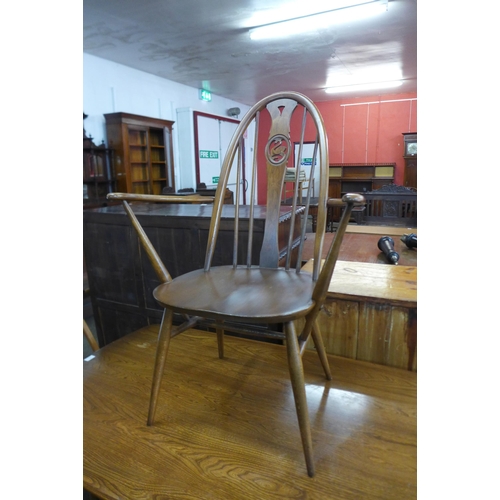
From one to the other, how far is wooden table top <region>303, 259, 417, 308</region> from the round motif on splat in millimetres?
533

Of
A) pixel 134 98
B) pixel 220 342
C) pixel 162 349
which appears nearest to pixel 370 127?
pixel 134 98

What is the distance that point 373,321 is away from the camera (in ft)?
4.52

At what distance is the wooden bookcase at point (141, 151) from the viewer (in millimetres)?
4883

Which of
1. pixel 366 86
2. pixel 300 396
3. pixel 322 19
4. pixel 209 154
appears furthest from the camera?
pixel 366 86

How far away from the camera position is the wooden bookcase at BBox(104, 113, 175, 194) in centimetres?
488

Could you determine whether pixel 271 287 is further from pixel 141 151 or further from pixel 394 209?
pixel 141 151

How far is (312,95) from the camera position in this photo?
337 inches

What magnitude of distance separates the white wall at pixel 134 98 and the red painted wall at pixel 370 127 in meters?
3.26

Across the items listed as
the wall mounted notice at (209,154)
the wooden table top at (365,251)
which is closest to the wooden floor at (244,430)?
the wooden table top at (365,251)

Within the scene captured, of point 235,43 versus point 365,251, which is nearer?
point 365,251

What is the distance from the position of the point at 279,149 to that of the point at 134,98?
5055 millimetres

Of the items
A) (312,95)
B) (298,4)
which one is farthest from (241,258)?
(312,95)
